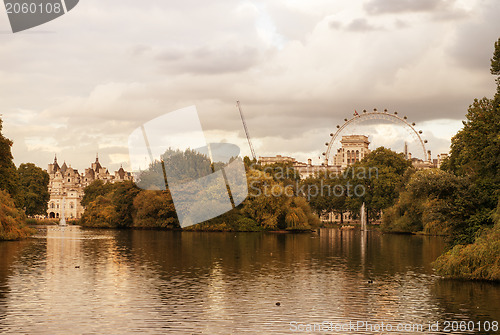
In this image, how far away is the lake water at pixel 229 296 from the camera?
906 inches

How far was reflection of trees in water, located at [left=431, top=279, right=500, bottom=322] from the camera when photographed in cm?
2532

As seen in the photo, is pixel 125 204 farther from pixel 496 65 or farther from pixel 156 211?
pixel 496 65

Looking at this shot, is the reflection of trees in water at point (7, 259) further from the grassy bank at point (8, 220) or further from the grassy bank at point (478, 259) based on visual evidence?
the grassy bank at point (478, 259)

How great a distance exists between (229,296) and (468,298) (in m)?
10.8

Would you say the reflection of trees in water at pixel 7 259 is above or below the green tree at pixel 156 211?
below

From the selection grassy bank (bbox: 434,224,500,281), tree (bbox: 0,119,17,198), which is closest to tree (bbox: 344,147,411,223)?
tree (bbox: 0,119,17,198)

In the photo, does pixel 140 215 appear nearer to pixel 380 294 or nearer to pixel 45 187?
pixel 45 187

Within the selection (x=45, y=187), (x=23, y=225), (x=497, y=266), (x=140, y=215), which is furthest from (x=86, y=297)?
(x=45, y=187)

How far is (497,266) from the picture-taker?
31594 millimetres

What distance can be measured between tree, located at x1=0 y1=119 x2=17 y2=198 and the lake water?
1984 centimetres

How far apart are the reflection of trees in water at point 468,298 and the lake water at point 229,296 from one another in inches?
1.7

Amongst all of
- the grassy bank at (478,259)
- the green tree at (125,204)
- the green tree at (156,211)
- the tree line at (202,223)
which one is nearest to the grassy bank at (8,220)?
the tree line at (202,223)

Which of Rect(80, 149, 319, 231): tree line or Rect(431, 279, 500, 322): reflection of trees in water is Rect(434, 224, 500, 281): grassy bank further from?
Rect(80, 149, 319, 231): tree line

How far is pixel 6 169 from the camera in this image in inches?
2670
